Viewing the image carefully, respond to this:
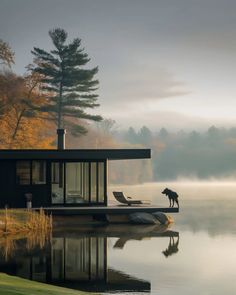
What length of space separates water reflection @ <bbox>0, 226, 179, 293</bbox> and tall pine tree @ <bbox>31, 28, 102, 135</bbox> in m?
34.8

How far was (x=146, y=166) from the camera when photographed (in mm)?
135875

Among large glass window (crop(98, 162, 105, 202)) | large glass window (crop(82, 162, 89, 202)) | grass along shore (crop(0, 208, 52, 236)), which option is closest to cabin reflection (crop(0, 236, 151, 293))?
grass along shore (crop(0, 208, 52, 236))

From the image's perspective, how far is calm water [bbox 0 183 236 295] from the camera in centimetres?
1652

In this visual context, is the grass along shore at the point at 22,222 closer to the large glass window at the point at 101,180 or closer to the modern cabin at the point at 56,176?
the modern cabin at the point at 56,176

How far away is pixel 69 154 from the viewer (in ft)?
106

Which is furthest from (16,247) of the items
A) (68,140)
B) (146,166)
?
(146,166)

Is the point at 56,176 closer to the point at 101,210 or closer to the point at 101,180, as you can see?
the point at 101,180

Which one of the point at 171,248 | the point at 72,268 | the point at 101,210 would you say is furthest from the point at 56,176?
the point at 72,268

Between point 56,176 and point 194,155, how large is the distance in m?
161

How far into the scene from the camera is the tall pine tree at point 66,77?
61188 mm

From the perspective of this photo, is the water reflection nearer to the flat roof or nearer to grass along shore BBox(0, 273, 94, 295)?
grass along shore BBox(0, 273, 94, 295)

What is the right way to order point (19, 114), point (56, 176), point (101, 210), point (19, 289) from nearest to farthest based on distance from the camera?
point (19, 289), point (101, 210), point (56, 176), point (19, 114)

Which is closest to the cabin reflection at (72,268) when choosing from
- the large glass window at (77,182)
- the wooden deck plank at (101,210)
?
the wooden deck plank at (101,210)

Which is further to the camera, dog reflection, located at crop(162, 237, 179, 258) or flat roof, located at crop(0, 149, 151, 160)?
flat roof, located at crop(0, 149, 151, 160)
